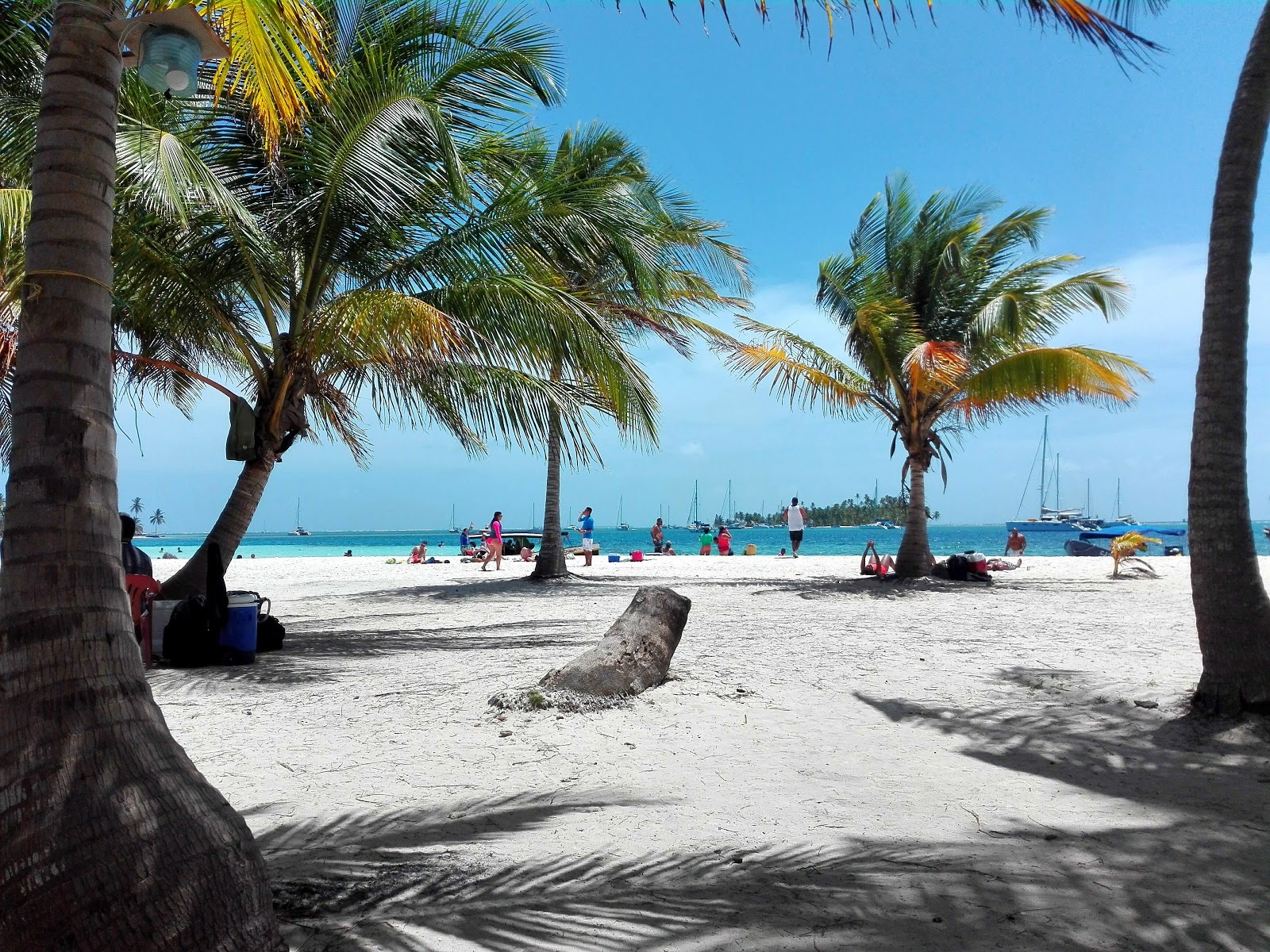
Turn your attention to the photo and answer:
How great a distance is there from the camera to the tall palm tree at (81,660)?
2061 millimetres

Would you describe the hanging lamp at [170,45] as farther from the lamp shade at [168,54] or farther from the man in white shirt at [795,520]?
the man in white shirt at [795,520]

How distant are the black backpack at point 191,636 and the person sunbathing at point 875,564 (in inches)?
492

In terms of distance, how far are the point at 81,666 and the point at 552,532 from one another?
1488 centimetres

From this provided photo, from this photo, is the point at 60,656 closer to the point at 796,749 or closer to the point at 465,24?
the point at 796,749

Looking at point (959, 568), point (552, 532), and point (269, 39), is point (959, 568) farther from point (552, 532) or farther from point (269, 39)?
point (269, 39)

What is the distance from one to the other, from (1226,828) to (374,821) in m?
3.44

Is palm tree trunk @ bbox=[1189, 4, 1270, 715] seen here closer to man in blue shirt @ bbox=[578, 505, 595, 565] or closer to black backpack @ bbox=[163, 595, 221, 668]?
black backpack @ bbox=[163, 595, 221, 668]

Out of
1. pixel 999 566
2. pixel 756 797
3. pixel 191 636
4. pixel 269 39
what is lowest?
pixel 756 797

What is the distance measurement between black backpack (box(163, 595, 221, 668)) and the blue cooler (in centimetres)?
9

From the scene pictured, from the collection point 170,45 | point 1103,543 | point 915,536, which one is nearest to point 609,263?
point 915,536

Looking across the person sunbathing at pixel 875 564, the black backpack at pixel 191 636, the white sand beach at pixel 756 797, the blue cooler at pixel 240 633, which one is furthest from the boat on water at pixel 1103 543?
the black backpack at pixel 191 636

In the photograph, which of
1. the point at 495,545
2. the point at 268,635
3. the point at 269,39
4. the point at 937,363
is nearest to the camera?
the point at 269,39

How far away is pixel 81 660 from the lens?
2299mm

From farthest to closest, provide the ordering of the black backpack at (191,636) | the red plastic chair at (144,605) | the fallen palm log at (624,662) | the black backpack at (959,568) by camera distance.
Answer: the black backpack at (959,568), the red plastic chair at (144,605), the black backpack at (191,636), the fallen palm log at (624,662)
